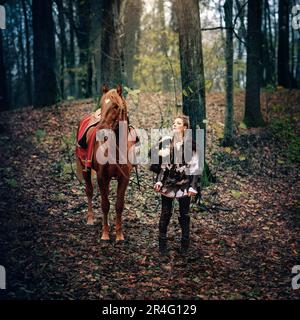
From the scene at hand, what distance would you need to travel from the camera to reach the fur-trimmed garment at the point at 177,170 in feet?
20.7

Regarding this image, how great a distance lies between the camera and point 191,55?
28.3 feet

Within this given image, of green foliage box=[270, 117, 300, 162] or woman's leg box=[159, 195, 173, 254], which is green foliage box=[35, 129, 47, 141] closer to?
woman's leg box=[159, 195, 173, 254]

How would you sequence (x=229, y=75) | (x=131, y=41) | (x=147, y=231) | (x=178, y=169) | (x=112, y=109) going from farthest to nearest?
(x=131, y=41), (x=229, y=75), (x=147, y=231), (x=178, y=169), (x=112, y=109)

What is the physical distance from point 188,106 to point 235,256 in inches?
142

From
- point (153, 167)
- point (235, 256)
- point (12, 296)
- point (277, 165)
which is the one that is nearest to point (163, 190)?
point (153, 167)

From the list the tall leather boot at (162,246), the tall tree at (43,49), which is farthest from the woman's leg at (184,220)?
the tall tree at (43,49)

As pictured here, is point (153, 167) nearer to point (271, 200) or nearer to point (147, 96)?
point (271, 200)

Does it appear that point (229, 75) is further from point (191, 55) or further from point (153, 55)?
point (153, 55)

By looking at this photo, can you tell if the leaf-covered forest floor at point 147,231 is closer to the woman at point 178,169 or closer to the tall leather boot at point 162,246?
the tall leather boot at point 162,246

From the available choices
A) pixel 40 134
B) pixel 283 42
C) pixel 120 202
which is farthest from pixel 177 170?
pixel 283 42

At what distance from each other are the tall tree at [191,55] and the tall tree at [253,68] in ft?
16.0

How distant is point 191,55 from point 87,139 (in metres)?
3.22

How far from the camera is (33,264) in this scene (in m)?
5.93

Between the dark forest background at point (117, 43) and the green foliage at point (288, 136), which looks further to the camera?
the dark forest background at point (117, 43)
